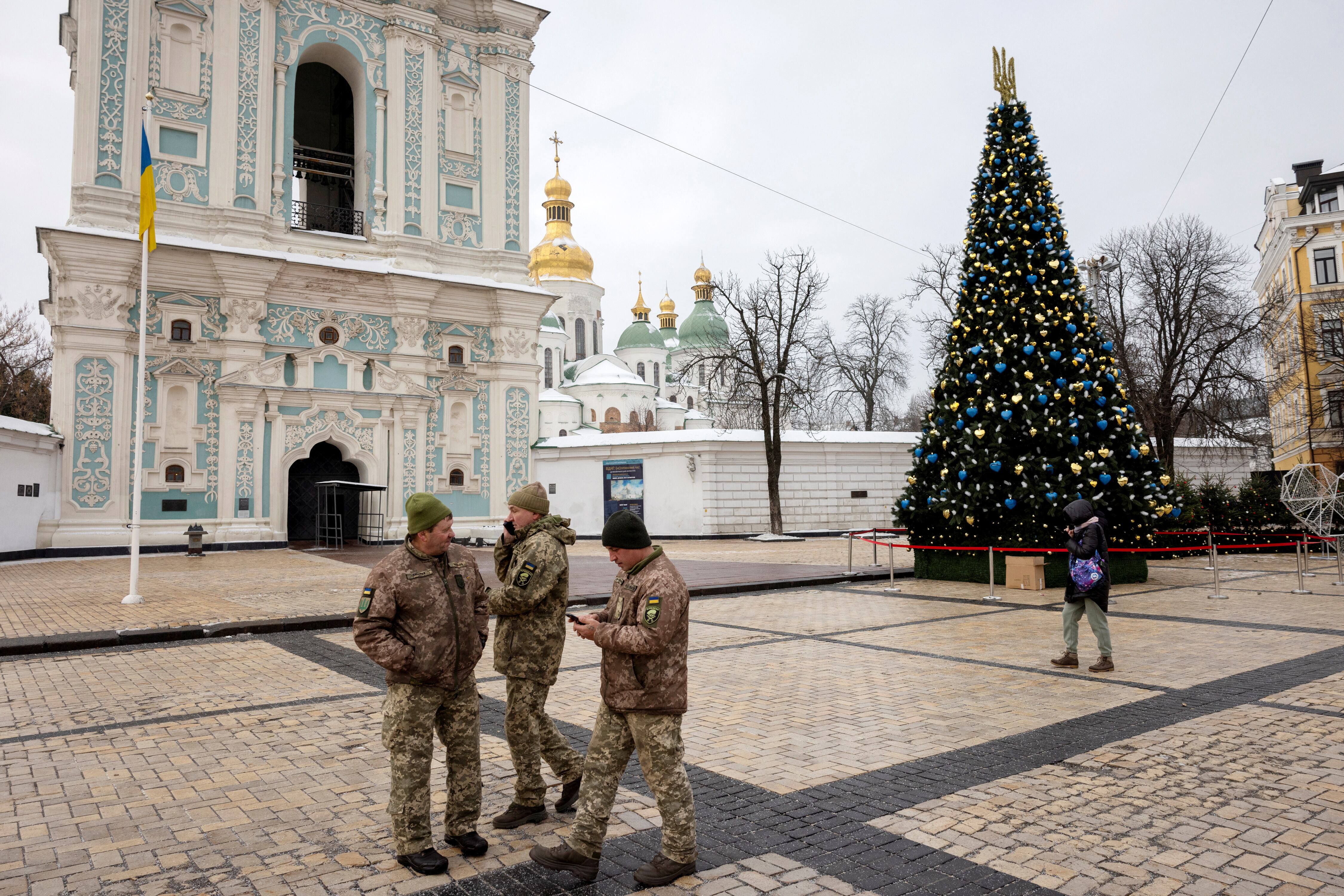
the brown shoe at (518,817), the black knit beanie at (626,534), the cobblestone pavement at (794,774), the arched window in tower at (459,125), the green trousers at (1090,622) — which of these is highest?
the arched window in tower at (459,125)

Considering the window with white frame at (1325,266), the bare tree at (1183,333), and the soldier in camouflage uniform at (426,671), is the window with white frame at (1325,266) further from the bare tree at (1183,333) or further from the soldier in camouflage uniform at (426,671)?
the soldier in camouflage uniform at (426,671)

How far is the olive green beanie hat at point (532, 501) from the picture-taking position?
14.6 ft

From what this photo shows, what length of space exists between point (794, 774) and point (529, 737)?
168cm

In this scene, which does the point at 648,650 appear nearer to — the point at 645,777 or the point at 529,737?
the point at 645,777

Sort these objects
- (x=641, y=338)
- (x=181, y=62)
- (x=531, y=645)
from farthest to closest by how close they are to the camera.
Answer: (x=641, y=338) → (x=181, y=62) → (x=531, y=645)

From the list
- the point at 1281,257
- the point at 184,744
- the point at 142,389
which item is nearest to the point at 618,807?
the point at 184,744

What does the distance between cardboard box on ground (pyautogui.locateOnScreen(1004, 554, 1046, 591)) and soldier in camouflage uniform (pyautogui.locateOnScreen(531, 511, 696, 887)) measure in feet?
40.5

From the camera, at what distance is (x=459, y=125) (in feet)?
102

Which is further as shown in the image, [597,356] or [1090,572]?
[597,356]

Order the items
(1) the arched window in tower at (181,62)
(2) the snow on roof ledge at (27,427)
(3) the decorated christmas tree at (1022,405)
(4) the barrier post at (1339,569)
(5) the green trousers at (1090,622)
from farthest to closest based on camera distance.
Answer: (1) the arched window in tower at (181,62)
(2) the snow on roof ledge at (27,427)
(3) the decorated christmas tree at (1022,405)
(4) the barrier post at (1339,569)
(5) the green trousers at (1090,622)

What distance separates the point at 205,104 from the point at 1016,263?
79.5 ft

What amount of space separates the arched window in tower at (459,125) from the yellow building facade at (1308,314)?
95.0ft

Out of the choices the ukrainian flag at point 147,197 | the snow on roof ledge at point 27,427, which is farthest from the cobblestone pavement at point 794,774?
the snow on roof ledge at point 27,427

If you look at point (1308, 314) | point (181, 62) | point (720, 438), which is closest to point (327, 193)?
point (181, 62)
